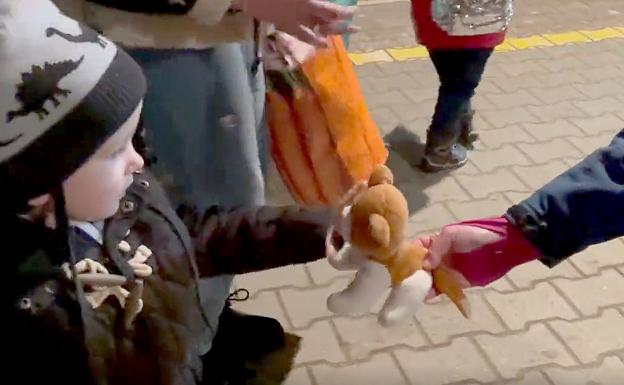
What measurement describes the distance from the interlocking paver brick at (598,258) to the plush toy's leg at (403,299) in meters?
1.26

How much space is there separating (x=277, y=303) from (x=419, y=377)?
0.43 meters

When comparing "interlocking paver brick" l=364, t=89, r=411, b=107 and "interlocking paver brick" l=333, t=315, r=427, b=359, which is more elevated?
"interlocking paver brick" l=333, t=315, r=427, b=359

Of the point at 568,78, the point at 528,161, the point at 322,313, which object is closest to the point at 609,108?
the point at 568,78

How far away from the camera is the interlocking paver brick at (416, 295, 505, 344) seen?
7.31 feet

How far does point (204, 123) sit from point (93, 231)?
43cm

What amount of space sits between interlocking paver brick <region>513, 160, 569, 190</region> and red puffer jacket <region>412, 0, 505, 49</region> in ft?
1.40

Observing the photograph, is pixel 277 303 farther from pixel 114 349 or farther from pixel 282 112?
pixel 114 349

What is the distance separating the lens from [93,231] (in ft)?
3.99

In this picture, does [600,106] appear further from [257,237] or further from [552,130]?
[257,237]

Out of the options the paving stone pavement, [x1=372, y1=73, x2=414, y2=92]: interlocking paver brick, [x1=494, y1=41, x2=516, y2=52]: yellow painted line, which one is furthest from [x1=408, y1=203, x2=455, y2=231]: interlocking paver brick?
[x1=494, y1=41, x2=516, y2=52]: yellow painted line

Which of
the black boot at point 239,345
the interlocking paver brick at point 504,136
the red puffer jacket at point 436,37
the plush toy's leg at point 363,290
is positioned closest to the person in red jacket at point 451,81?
the red puffer jacket at point 436,37

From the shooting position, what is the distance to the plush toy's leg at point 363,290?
132cm

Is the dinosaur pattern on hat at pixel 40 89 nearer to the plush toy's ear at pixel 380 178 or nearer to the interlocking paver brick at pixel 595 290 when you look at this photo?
the plush toy's ear at pixel 380 178

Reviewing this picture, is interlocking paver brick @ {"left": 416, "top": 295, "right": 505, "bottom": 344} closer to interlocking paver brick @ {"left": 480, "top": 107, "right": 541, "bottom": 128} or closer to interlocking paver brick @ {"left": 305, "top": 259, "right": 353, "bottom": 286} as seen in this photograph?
interlocking paver brick @ {"left": 305, "top": 259, "right": 353, "bottom": 286}
